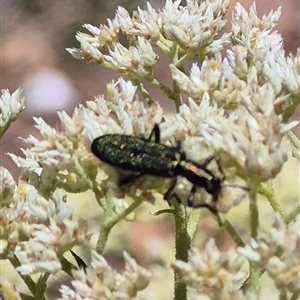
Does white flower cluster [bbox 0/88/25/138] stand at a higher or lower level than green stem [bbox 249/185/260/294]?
higher

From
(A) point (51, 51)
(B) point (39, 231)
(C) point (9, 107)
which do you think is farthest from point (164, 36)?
(A) point (51, 51)

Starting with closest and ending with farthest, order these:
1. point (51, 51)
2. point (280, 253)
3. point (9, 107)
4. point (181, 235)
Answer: point (280, 253) < point (181, 235) < point (9, 107) < point (51, 51)

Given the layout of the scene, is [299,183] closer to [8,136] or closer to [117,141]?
[117,141]

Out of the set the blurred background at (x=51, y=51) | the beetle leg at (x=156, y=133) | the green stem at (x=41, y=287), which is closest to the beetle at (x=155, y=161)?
the beetle leg at (x=156, y=133)

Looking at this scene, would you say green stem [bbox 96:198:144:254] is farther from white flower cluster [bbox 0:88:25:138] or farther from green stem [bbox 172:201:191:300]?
white flower cluster [bbox 0:88:25:138]

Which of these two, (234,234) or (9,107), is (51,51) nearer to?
(9,107)

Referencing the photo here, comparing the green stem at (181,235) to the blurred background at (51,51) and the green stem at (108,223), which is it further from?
the blurred background at (51,51)

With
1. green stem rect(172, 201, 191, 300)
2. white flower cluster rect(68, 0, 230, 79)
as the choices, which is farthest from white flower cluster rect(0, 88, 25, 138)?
green stem rect(172, 201, 191, 300)
